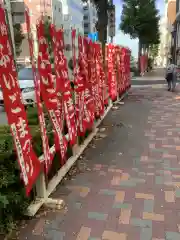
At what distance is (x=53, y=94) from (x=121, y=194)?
1.57 m

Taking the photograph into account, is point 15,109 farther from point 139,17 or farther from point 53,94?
point 139,17

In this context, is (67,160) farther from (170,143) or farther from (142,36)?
(142,36)

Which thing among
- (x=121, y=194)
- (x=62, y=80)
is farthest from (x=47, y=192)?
(x=62, y=80)

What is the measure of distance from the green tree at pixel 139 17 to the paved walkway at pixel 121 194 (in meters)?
21.8

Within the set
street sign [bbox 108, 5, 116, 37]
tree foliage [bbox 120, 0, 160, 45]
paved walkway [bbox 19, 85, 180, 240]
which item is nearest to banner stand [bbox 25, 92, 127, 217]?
paved walkway [bbox 19, 85, 180, 240]

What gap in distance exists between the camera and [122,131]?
639 centimetres

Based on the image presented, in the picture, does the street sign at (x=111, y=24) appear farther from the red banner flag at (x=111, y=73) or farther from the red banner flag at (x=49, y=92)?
the red banner flag at (x=49, y=92)

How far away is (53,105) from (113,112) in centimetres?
540

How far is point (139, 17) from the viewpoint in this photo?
2516 cm

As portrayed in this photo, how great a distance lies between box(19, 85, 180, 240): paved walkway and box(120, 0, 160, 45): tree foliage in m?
21.8

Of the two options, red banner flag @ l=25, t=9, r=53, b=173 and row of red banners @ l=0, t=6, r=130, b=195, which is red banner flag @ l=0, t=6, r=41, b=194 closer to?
row of red banners @ l=0, t=6, r=130, b=195

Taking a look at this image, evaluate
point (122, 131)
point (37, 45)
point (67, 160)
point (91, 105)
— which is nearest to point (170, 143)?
point (122, 131)

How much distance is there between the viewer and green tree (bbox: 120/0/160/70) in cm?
2517

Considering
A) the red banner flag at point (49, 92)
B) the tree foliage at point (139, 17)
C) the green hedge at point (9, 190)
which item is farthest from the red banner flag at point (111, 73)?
the tree foliage at point (139, 17)
